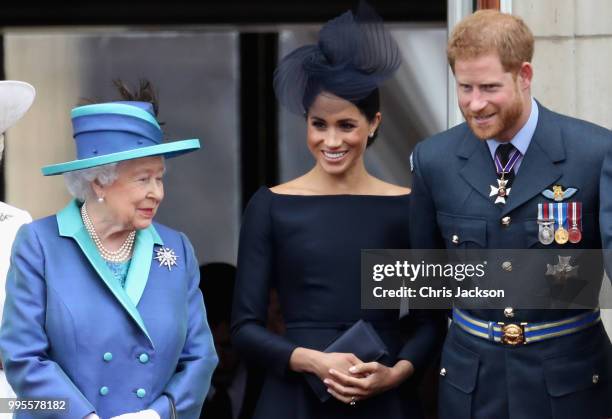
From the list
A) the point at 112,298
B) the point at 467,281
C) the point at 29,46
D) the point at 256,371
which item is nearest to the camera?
the point at 112,298

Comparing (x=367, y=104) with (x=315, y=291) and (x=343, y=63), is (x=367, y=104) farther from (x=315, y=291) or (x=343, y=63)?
(x=315, y=291)

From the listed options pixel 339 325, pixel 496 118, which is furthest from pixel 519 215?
pixel 339 325

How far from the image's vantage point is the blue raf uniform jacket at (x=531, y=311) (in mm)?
4633

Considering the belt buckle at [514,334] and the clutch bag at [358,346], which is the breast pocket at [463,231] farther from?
the clutch bag at [358,346]

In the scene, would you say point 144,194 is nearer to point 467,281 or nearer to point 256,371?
point 467,281

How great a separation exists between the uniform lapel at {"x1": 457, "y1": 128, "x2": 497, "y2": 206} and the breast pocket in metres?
0.08

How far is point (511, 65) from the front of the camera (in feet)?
15.0

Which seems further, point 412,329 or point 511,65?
point 412,329

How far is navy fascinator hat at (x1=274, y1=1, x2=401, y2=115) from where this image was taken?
17.2 feet

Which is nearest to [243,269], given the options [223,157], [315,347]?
[315,347]

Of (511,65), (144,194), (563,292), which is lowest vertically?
(563,292)

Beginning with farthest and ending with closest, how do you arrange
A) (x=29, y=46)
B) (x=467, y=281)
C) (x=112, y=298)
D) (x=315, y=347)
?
(x=29, y=46), (x=315, y=347), (x=467, y=281), (x=112, y=298)

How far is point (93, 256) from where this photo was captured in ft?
14.7

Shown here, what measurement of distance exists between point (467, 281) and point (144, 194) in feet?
3.48
